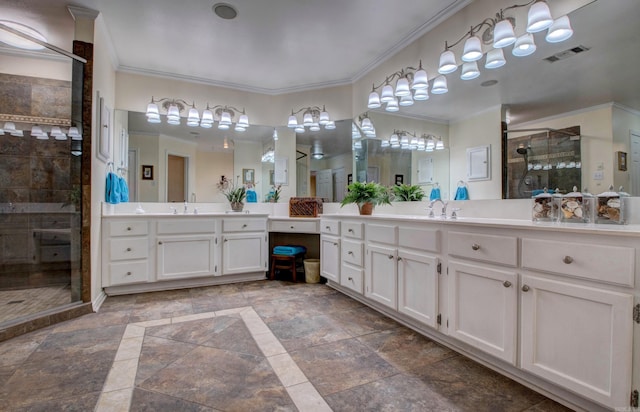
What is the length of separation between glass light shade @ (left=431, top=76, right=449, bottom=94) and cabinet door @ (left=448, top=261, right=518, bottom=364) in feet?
5.05

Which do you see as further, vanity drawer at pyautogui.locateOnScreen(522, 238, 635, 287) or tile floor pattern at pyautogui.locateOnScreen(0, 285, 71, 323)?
tile floor pattern at pyautogui.locateOnScreen(0, 285, 71, 323)

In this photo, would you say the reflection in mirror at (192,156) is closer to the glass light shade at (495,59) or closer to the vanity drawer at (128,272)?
the vanity drawer at (128,272)

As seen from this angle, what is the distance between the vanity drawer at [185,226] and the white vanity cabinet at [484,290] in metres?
2.57

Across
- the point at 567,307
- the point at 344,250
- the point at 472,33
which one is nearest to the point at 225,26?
the point at 472,33

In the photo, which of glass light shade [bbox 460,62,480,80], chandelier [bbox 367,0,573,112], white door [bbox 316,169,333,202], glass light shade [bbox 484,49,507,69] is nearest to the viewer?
chandelier [bbox 367,0,573,112]

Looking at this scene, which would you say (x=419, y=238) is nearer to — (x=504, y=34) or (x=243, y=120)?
(x=504, y=34)

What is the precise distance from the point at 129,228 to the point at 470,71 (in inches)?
134

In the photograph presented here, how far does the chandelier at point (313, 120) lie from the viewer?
4.07 metres

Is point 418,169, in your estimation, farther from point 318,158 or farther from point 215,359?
point 215,359

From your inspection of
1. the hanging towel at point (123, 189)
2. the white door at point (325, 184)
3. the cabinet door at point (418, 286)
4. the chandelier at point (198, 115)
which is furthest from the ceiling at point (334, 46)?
the hanging towel at point (123, 189)

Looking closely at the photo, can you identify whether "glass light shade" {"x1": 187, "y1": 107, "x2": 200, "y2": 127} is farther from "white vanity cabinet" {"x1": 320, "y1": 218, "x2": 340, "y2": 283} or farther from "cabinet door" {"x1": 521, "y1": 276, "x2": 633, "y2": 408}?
"cabinet door" {"x1": 521, "y1": 276, "x2": 633, "y2": 408}

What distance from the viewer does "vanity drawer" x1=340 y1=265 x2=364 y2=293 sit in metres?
2.80

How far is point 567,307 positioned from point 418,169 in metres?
1.79

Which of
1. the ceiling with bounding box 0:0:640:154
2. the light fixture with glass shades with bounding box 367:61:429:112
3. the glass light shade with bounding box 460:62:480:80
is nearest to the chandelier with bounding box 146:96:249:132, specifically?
the ceiling with bounding box 0:0:640:154
